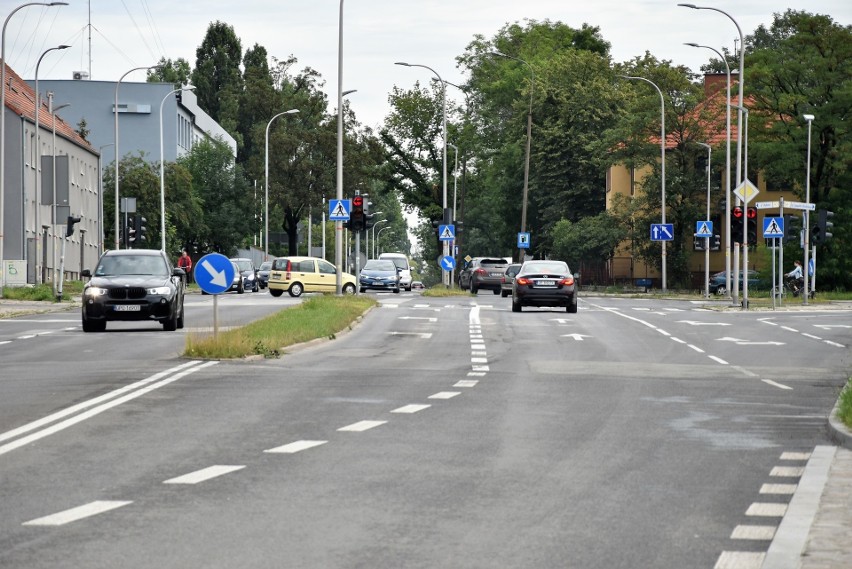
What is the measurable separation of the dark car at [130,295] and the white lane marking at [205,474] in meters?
20.1

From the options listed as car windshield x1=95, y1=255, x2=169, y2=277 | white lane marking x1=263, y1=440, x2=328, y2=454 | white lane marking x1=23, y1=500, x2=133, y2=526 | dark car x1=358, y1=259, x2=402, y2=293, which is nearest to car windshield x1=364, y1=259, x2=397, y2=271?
dark car x1=358, y1=259, x2=402, y2=293

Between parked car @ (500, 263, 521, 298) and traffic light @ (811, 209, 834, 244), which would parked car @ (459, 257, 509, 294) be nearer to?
parked car @ (500, 263, 521, 298)

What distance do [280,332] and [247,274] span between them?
5427cm

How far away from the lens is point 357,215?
45.3 m

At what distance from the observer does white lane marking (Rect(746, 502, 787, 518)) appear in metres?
8.72

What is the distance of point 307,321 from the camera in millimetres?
31047

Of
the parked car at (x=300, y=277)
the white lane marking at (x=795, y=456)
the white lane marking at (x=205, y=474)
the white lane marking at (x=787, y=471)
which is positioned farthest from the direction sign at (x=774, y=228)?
the white lane marking at (x=205, y=474)

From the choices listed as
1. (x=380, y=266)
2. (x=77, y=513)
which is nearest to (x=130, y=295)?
(x=77, y=513)

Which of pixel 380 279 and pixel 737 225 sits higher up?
pixel 737 225

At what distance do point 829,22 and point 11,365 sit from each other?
172ft

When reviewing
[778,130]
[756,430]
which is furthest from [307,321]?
[778,130]

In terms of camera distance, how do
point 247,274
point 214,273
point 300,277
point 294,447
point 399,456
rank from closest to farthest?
point 399,456
point 294,447
point 214,273
point 300,277
point 247,274

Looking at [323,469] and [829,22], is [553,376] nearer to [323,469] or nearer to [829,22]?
[323,469]

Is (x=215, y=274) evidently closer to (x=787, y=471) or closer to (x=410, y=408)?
(x=410, y=408)
